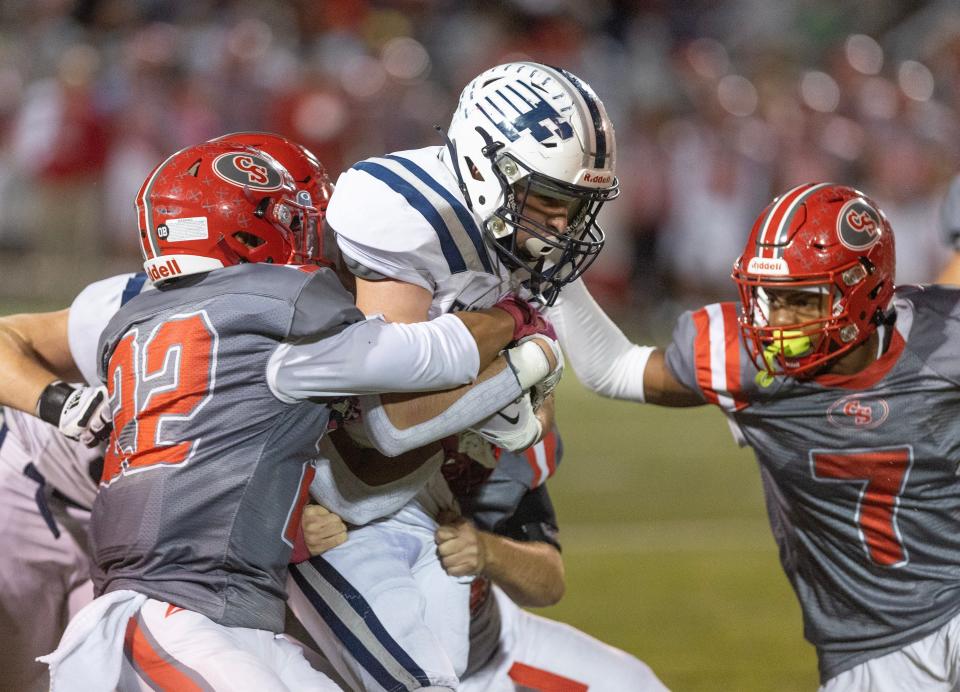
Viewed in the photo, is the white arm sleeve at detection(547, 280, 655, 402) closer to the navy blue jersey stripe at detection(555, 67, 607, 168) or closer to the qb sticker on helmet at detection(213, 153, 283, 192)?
the navy blue jersey stripe at detection(555, 67, 607, 168)

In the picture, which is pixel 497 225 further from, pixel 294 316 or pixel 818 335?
pixel 818 335

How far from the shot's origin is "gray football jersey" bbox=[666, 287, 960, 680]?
3420 mm

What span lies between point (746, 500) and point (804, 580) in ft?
12.9

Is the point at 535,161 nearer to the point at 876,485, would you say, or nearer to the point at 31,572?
the point at 876,485

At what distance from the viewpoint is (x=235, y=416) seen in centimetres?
284

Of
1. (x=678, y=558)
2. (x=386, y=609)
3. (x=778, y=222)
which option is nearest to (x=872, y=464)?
(x=778, y=222)

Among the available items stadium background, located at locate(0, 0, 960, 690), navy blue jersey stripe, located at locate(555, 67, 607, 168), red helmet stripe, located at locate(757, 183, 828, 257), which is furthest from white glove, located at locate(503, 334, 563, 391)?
stadium background, located at locate(0, 0, 960, 690)

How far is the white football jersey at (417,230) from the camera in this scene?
9.87ft

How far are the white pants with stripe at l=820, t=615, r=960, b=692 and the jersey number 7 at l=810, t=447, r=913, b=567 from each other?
8.3 inches

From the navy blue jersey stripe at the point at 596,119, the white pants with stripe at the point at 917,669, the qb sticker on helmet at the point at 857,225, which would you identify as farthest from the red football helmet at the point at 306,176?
the white pants with stripe at the point at 917,669

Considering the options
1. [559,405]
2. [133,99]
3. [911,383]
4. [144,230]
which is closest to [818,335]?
[911,383]

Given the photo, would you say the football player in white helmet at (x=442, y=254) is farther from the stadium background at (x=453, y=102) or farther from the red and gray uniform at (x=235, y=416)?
the stadium background at (x=453, y=102)

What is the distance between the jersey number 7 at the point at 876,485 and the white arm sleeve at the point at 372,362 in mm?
1114

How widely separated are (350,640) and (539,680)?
699mm
